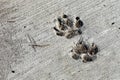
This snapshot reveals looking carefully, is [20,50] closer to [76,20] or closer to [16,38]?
[16,38]

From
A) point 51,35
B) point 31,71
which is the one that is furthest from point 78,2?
point 31,71

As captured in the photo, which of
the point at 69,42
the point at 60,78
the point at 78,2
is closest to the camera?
the point at 60,78

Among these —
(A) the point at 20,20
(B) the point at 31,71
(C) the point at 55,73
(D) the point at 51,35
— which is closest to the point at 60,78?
(C) the point at 55,73

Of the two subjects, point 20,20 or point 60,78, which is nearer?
point 60,78

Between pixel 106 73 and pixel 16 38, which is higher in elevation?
pixel 16 38

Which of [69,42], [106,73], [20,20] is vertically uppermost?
[20,20]

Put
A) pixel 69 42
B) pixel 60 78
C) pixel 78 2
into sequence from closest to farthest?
pixel 60 78
pixel 69 42
pixel 78 2
